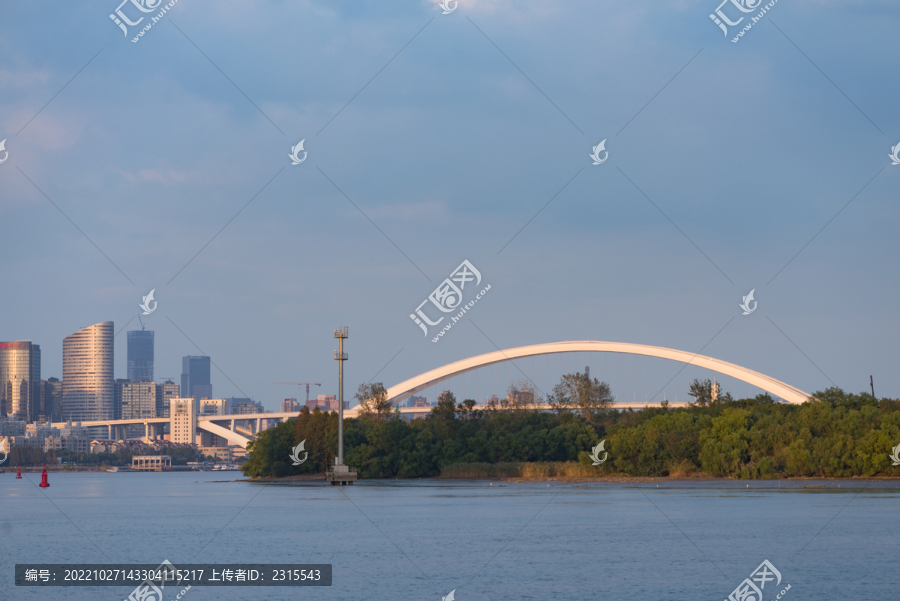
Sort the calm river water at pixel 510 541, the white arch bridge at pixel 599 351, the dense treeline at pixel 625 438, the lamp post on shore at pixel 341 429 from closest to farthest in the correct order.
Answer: the calm river water at pixel 510 541
the dense treeline at pixel 625 438
the lamp post on shore at pixel 341 429
the white arch bridge at pixel 599 351

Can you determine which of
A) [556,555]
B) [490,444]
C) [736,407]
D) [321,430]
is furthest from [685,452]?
[556,555]

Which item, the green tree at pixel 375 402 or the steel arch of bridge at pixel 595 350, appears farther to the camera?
the steel arch of bridge at pixel 595 350

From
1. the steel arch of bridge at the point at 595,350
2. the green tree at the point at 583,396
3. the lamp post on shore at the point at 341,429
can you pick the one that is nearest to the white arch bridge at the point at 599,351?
the steel arch of bridge at the point at 595,350

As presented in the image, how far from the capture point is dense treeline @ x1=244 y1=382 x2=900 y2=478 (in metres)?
62.2

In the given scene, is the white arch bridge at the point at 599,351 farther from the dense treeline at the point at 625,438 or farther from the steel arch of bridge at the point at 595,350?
the dense treeline at the point at 625,438

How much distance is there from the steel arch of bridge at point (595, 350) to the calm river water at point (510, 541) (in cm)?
5154

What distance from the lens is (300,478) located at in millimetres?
85812

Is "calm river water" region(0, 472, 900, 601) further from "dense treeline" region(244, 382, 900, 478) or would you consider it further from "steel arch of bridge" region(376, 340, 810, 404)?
"steel arch of bridge" region(376, 340, 810, 404)

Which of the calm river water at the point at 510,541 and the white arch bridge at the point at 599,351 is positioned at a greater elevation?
the white arch bridge at the point at 599,351

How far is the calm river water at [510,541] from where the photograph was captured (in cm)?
2402

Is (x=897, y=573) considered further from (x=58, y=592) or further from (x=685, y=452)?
(x=685, y=452)

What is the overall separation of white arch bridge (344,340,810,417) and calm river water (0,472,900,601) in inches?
2028

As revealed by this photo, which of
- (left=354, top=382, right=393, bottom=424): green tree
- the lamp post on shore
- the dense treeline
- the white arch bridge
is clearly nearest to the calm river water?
the dense treeline

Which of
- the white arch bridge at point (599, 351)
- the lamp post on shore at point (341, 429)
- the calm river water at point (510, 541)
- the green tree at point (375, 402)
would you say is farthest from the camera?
the white arch bridge at point (599, 351)
